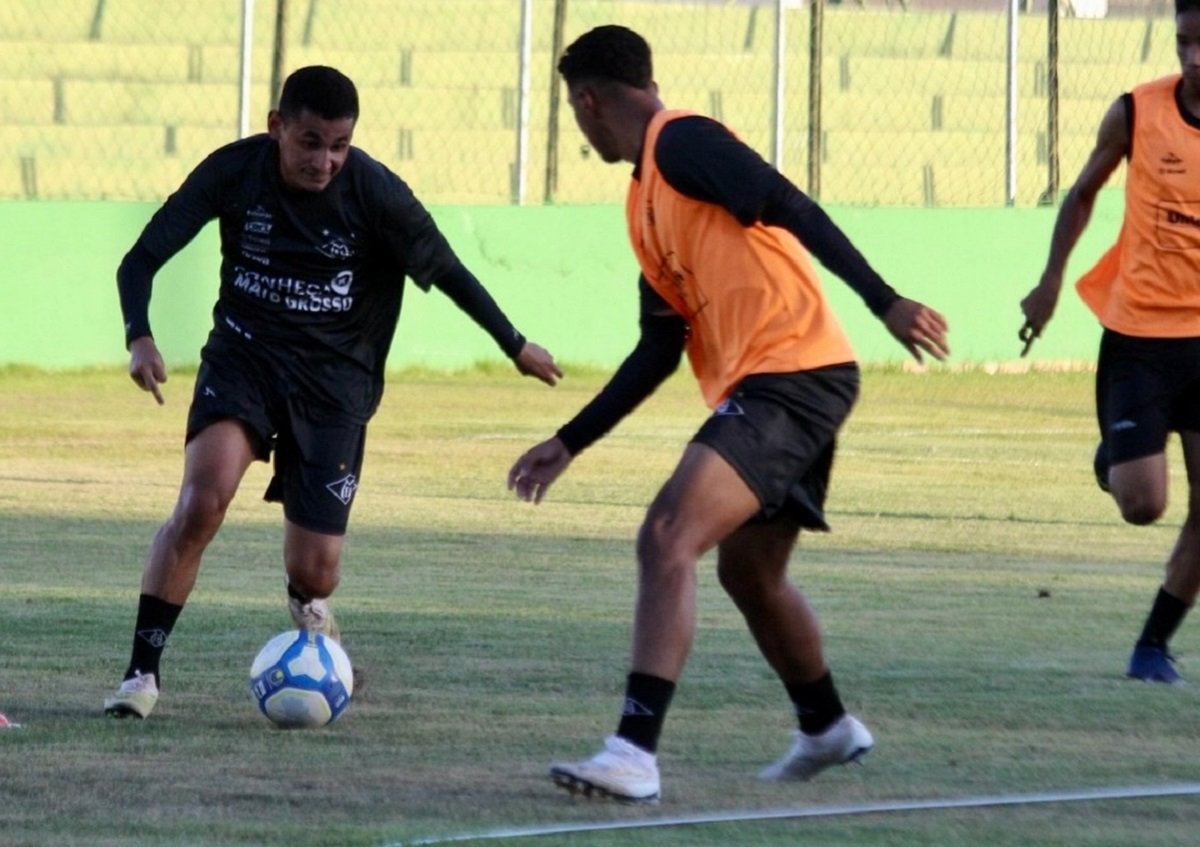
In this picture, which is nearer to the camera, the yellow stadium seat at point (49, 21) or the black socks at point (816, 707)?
the black socks at point (816, 707)

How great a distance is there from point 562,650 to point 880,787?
255 cm

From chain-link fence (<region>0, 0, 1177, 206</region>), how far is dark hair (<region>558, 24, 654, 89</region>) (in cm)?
1899

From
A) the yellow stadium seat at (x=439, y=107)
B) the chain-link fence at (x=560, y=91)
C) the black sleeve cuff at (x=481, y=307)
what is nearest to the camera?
the black sleeve cuff at (x=481, y=307)

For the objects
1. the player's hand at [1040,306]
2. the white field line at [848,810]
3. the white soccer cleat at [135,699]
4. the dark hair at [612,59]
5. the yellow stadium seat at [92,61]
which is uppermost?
the dark hair at [612,59]

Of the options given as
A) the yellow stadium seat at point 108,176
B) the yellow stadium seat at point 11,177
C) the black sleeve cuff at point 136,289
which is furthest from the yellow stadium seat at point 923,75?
the black sleeve cuff at point 136,289

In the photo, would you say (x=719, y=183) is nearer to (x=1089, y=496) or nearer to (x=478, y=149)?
(x=1089, y=496)

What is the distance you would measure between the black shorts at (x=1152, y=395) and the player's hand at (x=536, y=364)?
202cm

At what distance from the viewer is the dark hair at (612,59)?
607cm

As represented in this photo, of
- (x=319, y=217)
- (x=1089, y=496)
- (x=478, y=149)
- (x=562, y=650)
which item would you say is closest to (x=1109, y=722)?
(x=562, y=650)

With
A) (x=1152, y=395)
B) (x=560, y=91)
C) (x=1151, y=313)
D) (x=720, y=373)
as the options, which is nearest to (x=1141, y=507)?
(x=1152, y=395)

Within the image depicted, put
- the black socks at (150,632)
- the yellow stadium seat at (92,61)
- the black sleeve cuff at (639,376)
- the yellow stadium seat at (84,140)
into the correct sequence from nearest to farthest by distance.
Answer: the black sleeve cuff at (639,376) < the black socks at (150,632) < the yellow stadium seat at (84,140) < the yellow stadium seat at (92,61)

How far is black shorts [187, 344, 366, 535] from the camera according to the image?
743 cm

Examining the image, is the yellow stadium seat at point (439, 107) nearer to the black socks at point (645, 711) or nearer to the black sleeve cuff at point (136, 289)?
the black sleeve cuff at point (136, 289)

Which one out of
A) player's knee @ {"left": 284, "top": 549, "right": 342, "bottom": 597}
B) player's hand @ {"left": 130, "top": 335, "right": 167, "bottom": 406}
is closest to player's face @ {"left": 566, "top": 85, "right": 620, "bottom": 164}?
player's hand @ {"left": 130, "top": 335, "right": 167, "bottom": 406}
